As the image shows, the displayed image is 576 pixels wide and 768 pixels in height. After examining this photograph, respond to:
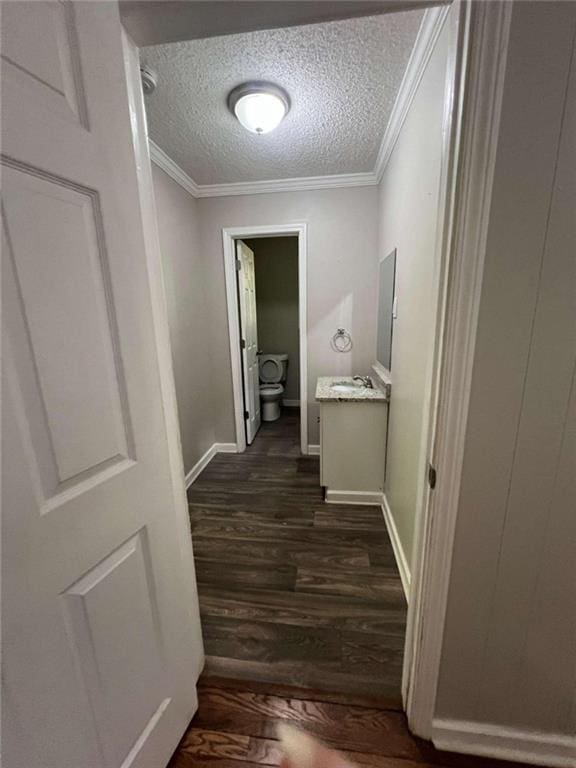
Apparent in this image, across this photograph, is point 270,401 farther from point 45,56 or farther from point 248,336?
point 45,56

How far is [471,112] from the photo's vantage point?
64cm

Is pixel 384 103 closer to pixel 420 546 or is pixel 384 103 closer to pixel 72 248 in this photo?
pixel 72 248

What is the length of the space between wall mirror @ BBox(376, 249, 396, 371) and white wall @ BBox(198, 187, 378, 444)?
25cm

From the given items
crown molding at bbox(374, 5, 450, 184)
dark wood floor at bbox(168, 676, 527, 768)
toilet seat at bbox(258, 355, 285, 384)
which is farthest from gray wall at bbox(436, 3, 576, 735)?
toilet seat at bbox(258, 355, 285, 384)

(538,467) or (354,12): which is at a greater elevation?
(354,12)

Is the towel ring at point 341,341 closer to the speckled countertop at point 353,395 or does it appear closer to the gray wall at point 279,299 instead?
the speckled countertop at point 353,395

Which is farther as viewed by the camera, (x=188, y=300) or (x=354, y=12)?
(x=188, y=300)

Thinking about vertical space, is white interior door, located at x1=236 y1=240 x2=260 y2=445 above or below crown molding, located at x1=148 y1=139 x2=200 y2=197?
below

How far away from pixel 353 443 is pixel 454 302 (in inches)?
62.4

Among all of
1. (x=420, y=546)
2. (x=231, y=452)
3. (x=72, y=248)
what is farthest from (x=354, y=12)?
(x=231, y=452)

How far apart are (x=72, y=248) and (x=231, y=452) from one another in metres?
2.71

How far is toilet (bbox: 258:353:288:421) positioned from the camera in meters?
3.92

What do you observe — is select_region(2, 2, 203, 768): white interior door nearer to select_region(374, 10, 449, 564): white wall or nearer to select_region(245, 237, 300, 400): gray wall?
select_region(374, 10, 449, 564): white wall

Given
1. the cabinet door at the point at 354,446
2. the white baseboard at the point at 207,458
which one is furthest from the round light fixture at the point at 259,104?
the white baseboard at the point at 207,458
